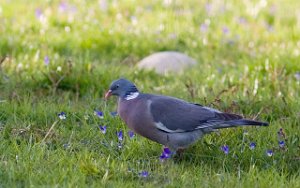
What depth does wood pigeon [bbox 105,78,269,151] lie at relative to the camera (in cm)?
491

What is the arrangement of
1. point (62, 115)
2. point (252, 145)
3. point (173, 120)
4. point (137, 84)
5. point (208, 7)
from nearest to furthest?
1. point (173, 120)
2. point (252, 145)
3. point (62, 115)
4. point (137, 84)
5. point (208, 7)

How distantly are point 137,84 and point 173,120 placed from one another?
198 cm

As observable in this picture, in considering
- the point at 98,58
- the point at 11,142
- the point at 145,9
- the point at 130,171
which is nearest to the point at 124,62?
the point at 98,58

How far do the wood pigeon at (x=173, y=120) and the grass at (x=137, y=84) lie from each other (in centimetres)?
18

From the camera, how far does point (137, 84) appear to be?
6.88 metres

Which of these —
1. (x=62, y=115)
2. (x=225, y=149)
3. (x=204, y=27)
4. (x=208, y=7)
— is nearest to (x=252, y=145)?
(x=225, y=149)

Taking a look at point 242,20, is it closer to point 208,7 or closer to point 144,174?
point 208,7

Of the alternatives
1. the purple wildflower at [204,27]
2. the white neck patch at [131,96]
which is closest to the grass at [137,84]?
the purple wildflower at [204,27]

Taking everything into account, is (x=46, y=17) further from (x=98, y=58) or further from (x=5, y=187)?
(x=5, y=187)

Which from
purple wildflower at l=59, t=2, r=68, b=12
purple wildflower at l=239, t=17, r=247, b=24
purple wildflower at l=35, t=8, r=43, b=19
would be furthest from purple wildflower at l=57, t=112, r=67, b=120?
purple wildflower at l=239, t=17, r=247, b=24

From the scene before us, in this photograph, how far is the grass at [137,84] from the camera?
4.62 metres

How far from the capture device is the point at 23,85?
6473 mm

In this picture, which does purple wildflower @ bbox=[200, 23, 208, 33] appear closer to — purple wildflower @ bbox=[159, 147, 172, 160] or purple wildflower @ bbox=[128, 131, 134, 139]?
purple wildflower @ bbox=[128, 131, 134, 139]

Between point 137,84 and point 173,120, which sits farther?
point 137,84
